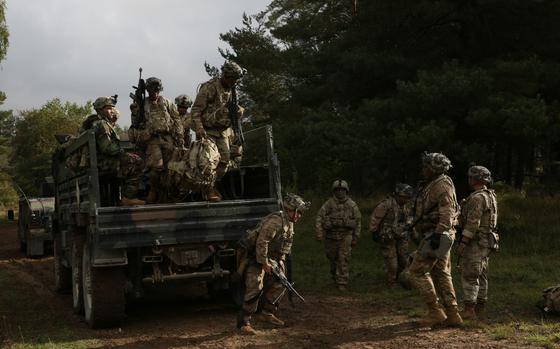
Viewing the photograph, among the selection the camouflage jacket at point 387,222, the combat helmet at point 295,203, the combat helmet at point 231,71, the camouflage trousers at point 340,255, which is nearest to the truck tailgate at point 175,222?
the combat helmet at point 295,203

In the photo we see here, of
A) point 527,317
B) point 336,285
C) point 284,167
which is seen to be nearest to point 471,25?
point 336,285

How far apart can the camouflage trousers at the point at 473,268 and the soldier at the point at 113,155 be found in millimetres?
3821

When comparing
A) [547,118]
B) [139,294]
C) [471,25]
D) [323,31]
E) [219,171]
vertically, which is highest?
[323,31]

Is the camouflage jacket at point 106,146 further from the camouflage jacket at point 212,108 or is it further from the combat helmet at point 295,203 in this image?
the combat helmet at point 295,203

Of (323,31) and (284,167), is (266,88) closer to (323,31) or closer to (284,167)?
(284,167)

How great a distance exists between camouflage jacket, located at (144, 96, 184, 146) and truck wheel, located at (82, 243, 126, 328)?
1753mm

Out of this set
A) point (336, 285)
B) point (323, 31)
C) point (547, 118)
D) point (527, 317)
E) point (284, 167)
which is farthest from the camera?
point (284, 167)

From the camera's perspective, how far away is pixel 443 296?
24.6 feet

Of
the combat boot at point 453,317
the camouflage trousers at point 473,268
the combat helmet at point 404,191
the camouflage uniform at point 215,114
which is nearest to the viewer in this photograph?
the combat boot at point 453,317

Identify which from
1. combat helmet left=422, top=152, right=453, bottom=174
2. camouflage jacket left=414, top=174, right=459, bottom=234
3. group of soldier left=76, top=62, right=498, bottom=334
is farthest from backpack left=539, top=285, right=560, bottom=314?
combat helmet left=422, top=152, right=453, bottom=174

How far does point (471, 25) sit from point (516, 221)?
444 centimetres

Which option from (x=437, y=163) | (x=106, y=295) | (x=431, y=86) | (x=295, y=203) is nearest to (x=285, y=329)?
(x=295, y=203)

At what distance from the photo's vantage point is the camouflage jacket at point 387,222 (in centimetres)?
1062

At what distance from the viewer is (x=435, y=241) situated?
729 cm
